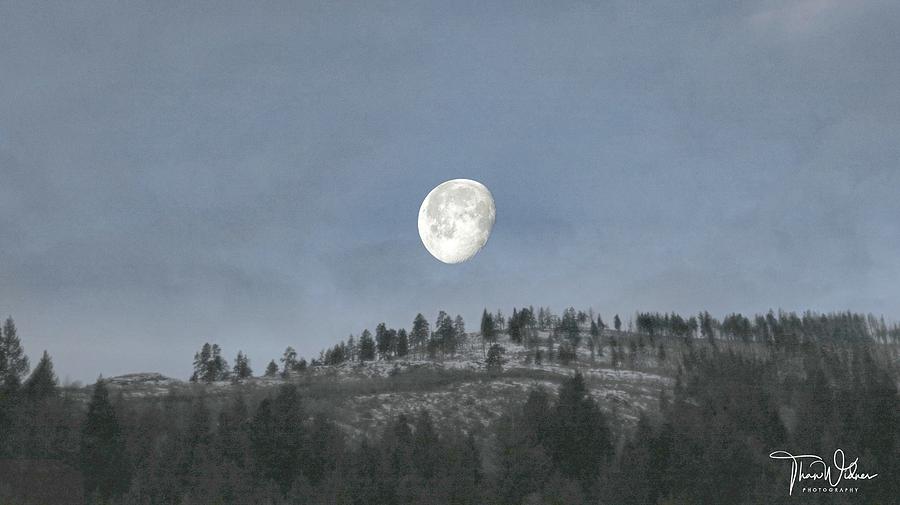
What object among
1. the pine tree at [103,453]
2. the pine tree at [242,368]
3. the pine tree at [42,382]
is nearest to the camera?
the pine tree at [103,453]

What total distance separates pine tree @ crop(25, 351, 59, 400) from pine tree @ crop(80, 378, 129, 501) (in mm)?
30886

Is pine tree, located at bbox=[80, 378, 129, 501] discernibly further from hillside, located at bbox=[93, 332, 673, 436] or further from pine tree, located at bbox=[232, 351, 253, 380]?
pine tree, located at bbox=[232, 351, 253, 380]

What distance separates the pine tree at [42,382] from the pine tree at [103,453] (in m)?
30.9

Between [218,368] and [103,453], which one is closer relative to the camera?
[103,453]

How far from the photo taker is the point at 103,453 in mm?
57500

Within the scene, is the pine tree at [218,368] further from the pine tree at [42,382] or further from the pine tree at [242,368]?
the pine tree at [42,382]

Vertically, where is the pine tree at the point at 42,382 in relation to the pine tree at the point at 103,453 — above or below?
above

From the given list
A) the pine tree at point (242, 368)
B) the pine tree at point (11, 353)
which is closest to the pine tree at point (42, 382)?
the pine tree at point (11, 353)

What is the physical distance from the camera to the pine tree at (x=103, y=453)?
55.7 metres

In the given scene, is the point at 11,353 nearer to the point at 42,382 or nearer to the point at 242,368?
the point at 42,382

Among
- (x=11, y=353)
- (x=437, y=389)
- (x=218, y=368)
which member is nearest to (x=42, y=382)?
(x=11, y=353)

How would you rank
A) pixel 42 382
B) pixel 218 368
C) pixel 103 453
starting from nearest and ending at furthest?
pixel 103 453 < pixel 42 382 < pixel 218 368

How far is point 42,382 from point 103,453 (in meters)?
39.1

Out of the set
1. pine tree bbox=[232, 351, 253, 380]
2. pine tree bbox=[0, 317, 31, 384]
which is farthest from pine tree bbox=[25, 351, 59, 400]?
pine tree bbox=[232, 351, 253, 380]
